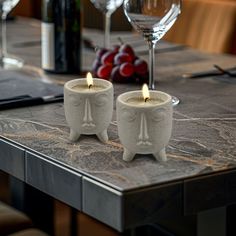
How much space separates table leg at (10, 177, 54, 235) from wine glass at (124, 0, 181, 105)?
616 mm

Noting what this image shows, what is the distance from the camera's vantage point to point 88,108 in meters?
1.23

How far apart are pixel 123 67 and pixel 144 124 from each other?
564 mm

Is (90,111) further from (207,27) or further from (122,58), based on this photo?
(207,27)

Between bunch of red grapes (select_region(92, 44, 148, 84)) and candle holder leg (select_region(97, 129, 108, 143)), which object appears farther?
bunch of red grapes (select_region(92, 44, 148, 84))

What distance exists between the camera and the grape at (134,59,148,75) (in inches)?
66.4

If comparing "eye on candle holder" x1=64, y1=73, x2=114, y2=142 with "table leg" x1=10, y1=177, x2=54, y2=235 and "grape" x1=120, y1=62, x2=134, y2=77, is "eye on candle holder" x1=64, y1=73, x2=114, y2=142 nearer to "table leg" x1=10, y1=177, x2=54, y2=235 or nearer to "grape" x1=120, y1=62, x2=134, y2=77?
"grape" x1=120, y1=62, x2=134, y2=77

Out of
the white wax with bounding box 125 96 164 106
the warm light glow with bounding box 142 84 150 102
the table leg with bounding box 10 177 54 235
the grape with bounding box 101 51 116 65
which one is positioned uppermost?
the warm light glow with bounding box 142 84 150 102

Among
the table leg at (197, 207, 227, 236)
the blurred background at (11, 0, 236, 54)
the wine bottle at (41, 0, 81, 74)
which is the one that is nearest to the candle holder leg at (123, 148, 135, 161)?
the table leg at (197, 207, 227, 236)

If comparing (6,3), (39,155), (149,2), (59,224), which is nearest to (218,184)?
(39,155)

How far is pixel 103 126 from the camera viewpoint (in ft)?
4.14

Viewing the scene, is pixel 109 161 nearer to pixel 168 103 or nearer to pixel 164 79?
pixel 168 103

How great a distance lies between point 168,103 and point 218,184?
0.14 meters

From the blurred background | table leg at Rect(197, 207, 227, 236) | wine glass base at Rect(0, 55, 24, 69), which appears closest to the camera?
table leg at Rect(197, 207, 227, 236)

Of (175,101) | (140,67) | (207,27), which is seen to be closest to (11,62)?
(140,67)
